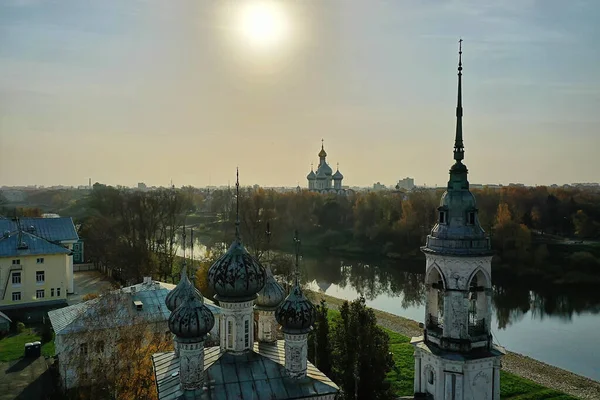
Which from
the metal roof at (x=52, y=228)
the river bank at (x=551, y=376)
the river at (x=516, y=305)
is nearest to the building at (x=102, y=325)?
the river bank at (x=551, y=376)

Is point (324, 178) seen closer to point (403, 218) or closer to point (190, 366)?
point (403, 218)

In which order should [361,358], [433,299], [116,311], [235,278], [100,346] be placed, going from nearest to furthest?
1. [235,278]
2. [433,299]
3. [100,346]
4. [361,358]
5. [116,311]

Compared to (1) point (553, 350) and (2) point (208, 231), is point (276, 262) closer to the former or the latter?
(1) point (553, 350)

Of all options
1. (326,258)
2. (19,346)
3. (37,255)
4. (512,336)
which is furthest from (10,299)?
(326,258)

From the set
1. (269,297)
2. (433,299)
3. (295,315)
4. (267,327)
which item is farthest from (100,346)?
(433,299)

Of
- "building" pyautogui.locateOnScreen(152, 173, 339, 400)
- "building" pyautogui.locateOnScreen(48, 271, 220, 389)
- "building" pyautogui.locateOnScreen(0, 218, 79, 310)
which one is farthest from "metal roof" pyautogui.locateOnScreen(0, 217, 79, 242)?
"building" pyautogui.locateOnScreen(152, 173, 339, 400)

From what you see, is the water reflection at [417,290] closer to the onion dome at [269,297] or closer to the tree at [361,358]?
the tree at [361,358]
